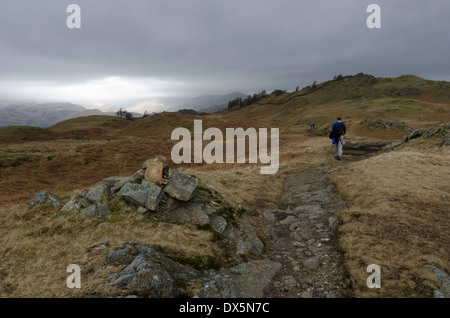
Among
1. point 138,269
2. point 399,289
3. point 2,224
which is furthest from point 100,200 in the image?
point 399,289

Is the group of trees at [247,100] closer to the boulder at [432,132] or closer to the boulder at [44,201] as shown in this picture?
the boulder at [432,132]

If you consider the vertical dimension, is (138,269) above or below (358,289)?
above

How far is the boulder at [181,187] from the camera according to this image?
10.7 meters

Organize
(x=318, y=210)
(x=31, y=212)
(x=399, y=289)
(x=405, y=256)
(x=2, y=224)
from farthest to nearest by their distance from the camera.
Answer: (x=318, y=210)
(x=31, y=212)
(x=2, y=224)
(x=405, y=256)
(x=399, y=289)

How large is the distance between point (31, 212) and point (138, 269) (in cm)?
856

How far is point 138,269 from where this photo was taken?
20.0ft

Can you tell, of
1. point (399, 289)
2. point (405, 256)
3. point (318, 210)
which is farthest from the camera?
point (318, 210)

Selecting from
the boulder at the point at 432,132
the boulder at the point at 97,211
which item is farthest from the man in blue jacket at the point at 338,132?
the boulder at the point at 97,211

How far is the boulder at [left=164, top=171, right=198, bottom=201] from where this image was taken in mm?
10742

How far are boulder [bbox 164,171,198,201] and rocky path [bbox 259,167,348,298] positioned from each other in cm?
395

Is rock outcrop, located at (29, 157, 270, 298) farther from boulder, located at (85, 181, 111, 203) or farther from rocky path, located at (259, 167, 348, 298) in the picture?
rocky path, located at (259, 167, 348, 298)

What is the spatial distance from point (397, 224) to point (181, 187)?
30.4 ft

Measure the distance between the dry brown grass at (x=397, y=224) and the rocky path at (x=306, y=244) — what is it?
54cm

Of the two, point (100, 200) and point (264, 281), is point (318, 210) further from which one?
point (100, 200)
